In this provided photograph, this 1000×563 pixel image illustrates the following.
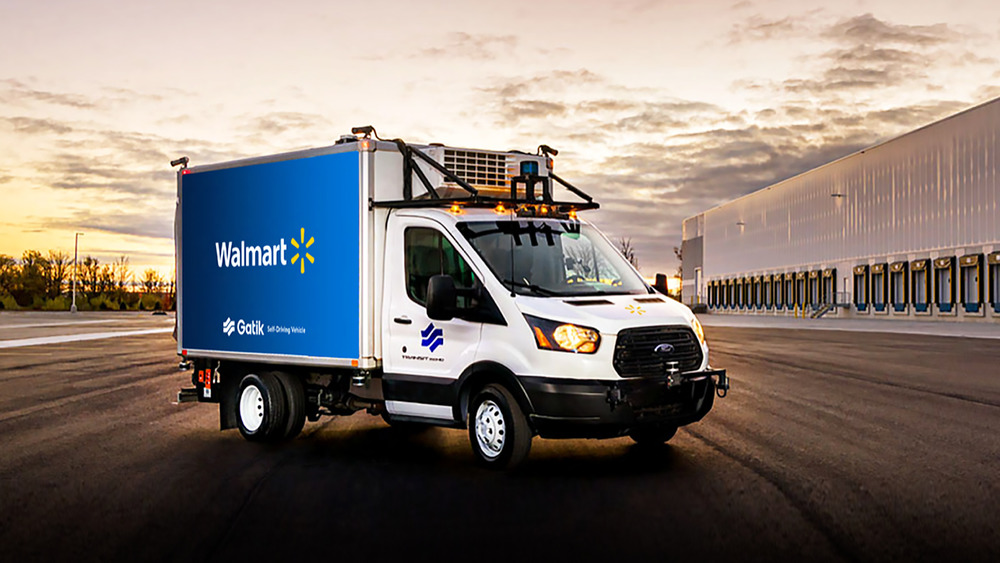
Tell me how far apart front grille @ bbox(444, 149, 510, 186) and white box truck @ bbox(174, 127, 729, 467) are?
0.01 metres

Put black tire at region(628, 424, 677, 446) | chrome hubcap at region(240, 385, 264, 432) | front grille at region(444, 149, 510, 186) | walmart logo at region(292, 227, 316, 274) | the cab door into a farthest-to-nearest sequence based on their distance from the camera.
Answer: chrome hubcap at region(240, 385, 264, 432)
front grille at region(444, 149, 510, 186)
walmart logo at region(292, 227, 316, 274)
black tire at region(628, 424, 677, 446)
the cab door

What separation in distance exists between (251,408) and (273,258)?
163 cm

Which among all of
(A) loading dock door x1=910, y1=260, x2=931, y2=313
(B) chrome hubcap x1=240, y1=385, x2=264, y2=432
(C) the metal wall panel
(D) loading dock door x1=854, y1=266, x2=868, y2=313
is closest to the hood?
(B) chrome hubcap x1=240, y1=385, x2=264, y2=432

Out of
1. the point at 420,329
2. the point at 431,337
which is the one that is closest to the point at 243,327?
the point at 420,329

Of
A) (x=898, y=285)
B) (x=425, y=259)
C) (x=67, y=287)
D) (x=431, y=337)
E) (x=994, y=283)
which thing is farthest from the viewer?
(x=67, y=287)

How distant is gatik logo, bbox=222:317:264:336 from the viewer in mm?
10172

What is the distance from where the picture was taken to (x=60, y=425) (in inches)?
462

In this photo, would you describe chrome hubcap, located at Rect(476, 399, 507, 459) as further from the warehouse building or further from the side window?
the warehouse building

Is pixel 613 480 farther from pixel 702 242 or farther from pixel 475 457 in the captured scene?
pixel 702 242

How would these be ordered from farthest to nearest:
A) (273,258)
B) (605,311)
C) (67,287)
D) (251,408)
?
1. (67,287)
2. (251,408)
3. (273,258)
4. (605,311)

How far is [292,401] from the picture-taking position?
33.3ft

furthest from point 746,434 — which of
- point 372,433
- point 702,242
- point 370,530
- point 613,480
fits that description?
point 702,242

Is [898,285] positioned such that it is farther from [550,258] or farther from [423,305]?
[423,305]

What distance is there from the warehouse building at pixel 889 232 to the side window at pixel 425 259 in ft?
161
